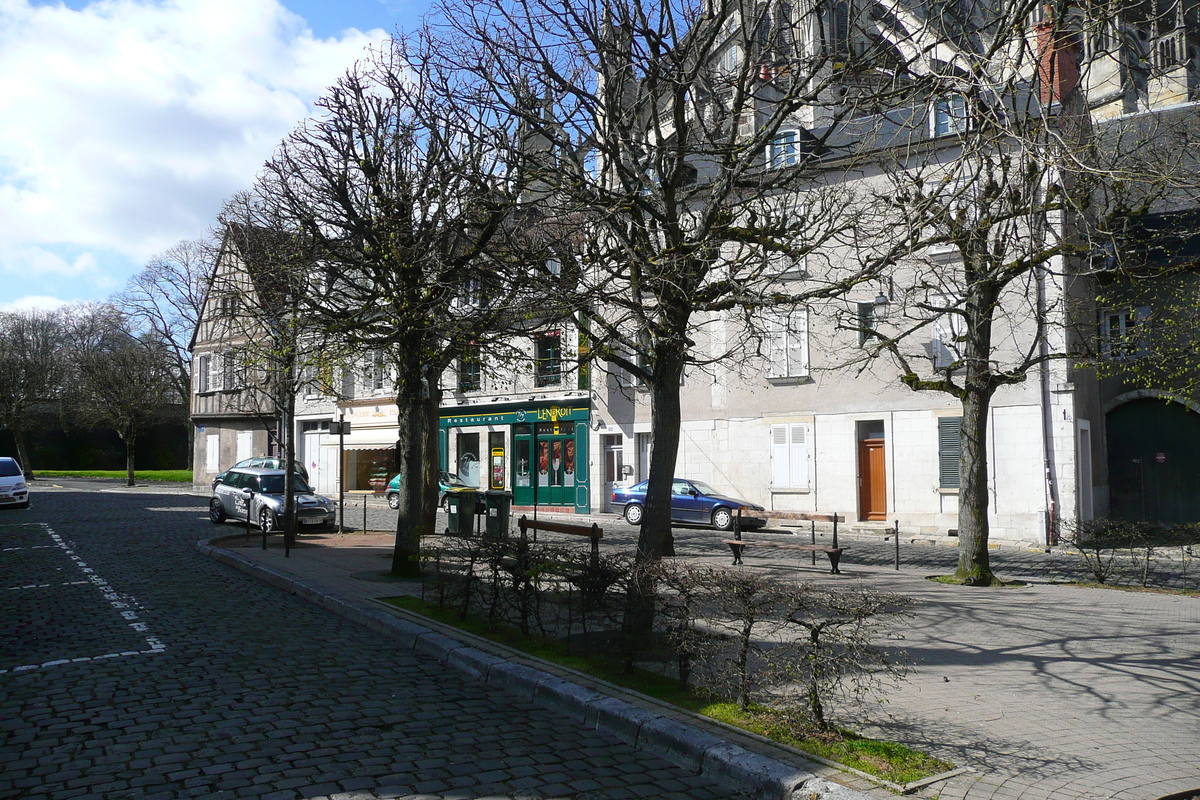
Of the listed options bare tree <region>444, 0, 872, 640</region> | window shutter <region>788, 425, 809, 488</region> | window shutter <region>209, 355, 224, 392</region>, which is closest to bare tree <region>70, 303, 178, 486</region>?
window shutter <region>209, 355, 224, 392</region>

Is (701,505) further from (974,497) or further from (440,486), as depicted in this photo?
(974,497)

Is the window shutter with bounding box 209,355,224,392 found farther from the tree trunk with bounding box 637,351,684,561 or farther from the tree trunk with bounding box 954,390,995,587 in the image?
the tree trunk with bounding box 637,351,684,561

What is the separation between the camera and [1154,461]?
75.5 feet

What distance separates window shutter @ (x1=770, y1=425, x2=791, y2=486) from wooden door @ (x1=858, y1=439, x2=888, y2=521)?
1954mm

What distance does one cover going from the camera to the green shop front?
97.2 feet

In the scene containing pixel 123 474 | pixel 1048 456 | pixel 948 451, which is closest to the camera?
pixel 1048 456

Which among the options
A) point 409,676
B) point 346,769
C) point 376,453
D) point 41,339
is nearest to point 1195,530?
point 409,676

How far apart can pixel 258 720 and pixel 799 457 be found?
19614mm

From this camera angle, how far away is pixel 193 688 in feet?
22.1

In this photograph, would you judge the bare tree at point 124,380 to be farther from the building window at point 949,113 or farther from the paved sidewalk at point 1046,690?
the building window at point 949,113

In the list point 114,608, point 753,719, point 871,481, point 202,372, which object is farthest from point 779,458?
point 202,372

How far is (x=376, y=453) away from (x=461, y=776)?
33923 millimetres

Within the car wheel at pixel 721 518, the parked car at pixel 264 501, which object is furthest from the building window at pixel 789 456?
the parked car at pixel 264 501

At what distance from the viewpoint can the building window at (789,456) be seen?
24.0 m
